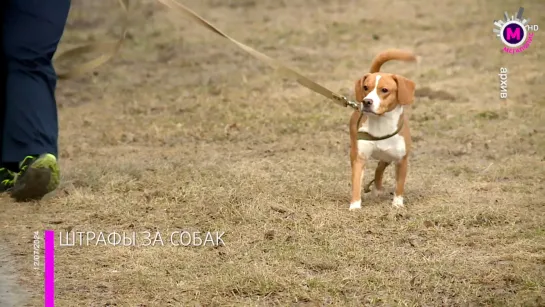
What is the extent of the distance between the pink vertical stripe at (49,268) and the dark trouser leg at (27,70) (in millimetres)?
823

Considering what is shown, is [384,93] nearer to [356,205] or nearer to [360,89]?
[360,89]

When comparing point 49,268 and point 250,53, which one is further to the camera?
point 250,53

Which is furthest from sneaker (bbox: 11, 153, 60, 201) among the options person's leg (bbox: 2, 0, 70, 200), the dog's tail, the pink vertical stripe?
the dog's tail

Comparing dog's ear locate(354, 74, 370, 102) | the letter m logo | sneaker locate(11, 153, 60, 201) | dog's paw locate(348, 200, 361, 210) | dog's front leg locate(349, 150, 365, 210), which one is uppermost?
the letter m logo

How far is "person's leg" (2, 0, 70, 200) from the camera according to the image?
218 inches

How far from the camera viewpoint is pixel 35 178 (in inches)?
213

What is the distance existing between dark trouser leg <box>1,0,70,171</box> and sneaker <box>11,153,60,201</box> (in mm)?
100

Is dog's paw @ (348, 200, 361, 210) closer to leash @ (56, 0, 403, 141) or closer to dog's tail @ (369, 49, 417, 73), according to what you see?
leash @ (56, 0, 403, 141)

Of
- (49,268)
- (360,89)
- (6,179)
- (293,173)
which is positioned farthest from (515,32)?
(49,268)

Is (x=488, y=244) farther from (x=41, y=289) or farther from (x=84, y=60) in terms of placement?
(x=84, y=60)

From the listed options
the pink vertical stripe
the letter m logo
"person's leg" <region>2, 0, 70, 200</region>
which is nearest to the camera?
the pink vertical stripe

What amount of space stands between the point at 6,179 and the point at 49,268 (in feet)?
5.27

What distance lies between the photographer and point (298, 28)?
11578 mm

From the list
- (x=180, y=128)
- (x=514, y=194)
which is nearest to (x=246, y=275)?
(x=514, y=194)
